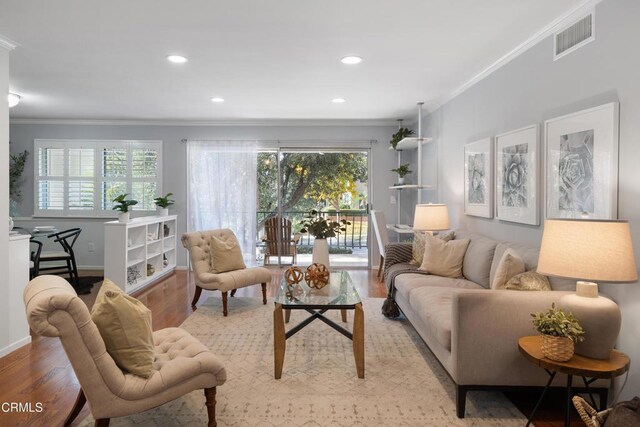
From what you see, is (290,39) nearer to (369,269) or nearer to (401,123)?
(401,123)

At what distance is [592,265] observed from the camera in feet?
6.47

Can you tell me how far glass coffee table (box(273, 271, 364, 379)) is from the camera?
278 centimetres

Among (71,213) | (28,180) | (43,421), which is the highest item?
(28,180)

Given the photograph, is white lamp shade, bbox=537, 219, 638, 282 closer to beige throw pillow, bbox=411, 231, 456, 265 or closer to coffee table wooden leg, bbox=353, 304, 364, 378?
Result: coffee table wooden leg, bbox=353, 304, 364, 378

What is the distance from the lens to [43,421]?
228 centimetres

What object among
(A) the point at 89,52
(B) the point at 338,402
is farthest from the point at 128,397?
(A) the point at 89,52

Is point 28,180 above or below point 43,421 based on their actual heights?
above

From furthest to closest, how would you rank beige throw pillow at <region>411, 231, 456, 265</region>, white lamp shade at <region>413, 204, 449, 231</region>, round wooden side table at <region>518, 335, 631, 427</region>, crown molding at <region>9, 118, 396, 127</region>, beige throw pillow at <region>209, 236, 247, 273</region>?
crown molding at <region>9, 118, 396, 127</region>
white lamp shade at <region>413, 204, 449, 231</region>
beige throw pillow at <region>209, 236, 247, 273</region>
beige throw pillow at <region>411, 231, 456, 265</region>
round wooden side table at <region>518, 335, 631, 427</region>

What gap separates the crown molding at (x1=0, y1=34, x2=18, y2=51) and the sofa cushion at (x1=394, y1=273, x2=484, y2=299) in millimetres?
3774

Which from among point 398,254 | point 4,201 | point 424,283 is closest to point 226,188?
point 398,254

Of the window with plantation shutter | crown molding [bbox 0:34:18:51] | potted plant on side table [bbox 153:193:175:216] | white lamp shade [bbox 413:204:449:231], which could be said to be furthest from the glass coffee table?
the window with plantation shutter

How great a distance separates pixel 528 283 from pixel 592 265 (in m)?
0.61

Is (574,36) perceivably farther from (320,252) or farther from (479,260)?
(320,252)

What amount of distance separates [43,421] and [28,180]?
577 centimetres
